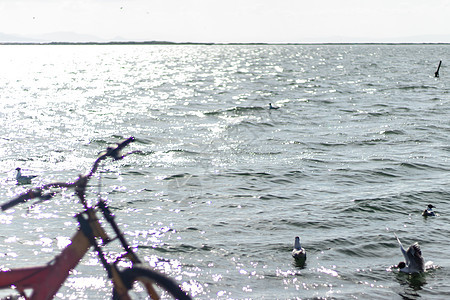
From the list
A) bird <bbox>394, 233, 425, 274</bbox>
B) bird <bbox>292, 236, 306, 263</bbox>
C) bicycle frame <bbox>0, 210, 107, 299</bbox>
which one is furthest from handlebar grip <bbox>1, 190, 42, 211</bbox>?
bird <bbox>394, 233, 425, 274</bbox>

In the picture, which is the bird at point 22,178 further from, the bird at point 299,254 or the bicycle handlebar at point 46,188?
the bicycle handlebar at point 46,188

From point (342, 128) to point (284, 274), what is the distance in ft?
69.1

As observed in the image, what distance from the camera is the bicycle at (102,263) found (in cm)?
519

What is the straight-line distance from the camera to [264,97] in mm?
51656

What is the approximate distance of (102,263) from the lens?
5.30 meters

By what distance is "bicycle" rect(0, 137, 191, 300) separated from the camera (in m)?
5.19

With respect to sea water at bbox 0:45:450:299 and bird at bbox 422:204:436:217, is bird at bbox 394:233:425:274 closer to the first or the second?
sea water at bbox 0:45:450:299

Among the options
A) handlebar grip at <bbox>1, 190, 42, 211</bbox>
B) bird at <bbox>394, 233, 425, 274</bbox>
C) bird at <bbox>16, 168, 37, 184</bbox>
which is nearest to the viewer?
handlebar grip at <bbox>1, 190, 42, 211</bbox>

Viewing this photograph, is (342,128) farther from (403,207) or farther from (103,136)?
(403,207)

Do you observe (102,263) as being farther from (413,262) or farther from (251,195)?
(251,195)

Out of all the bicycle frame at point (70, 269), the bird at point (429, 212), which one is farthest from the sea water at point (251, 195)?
the bicycle frame at point (70, 269)

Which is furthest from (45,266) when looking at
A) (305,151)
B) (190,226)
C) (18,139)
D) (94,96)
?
(94,96)

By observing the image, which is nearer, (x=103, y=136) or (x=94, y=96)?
(x=103, y=136)

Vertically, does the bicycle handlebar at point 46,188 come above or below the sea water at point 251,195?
above
